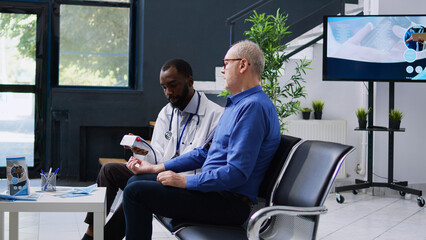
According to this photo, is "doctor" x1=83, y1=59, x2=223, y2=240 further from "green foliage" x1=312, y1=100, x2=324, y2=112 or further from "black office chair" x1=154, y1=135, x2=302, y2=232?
"green foliage" x1=312, y1=100, x2=324, y2=112

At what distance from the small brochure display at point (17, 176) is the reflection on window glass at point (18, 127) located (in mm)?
3945

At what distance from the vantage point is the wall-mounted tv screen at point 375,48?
5410mm

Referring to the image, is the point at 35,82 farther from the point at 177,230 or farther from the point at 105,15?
the point at 177,230

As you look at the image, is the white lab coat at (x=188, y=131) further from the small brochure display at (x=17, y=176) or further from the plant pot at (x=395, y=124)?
the plant pot at (x=395, y=124)

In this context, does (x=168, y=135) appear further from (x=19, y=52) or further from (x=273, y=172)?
(x=19, y=52)

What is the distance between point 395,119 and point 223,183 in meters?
3.77

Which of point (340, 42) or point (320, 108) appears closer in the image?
point (340, 42)

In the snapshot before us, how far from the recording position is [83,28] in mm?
6402

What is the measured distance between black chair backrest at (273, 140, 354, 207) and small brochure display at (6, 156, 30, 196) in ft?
3.97

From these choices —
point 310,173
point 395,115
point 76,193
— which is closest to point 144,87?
point 395,115

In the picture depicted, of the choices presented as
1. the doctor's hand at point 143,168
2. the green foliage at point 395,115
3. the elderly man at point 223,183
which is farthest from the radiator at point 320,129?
the elderly man at point 223,183

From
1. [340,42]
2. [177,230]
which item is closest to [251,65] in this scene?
[177,230]

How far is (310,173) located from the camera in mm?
2090

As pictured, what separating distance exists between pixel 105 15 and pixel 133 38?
43cm
